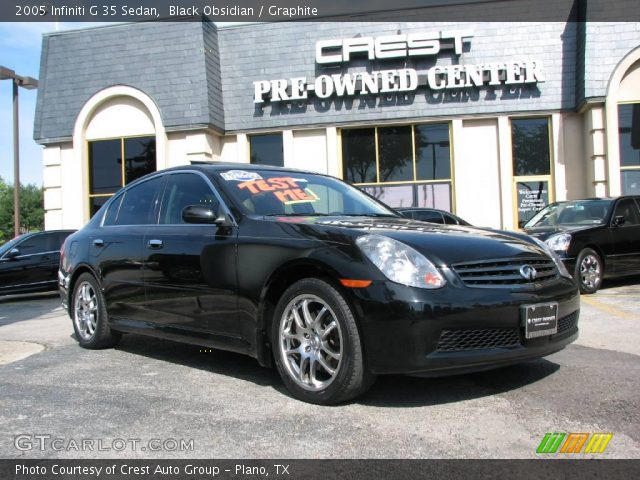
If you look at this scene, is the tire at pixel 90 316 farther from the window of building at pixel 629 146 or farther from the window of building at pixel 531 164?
the window of building at pixel 629 146

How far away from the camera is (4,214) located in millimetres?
61156

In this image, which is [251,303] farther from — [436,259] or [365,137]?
[365,137]

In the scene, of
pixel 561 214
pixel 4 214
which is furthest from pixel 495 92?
pixel 4 214

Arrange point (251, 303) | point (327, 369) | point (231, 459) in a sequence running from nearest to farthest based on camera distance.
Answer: point (231, 459), point (327, 369), point (251, 303)

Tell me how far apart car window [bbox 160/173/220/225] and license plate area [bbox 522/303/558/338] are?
240 cm

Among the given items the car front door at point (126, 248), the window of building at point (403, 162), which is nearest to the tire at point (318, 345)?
the car front door at point (126, 248)

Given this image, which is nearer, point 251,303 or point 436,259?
point 436,259

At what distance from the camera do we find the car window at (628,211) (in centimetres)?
968

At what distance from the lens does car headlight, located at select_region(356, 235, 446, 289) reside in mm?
3342

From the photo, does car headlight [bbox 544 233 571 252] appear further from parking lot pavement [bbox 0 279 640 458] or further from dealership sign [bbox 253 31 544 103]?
dealership sign [bbox 253 31 544 103]

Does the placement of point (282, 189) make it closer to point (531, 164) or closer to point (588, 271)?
point (588, 271)

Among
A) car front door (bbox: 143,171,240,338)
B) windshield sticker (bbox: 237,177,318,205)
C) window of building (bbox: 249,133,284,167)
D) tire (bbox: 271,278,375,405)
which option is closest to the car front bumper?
tire (bbox: 271,278,375,405)

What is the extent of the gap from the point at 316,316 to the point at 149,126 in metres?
15.4

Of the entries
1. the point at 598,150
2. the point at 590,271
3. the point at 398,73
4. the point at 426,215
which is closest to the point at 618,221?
the point at 590,271
